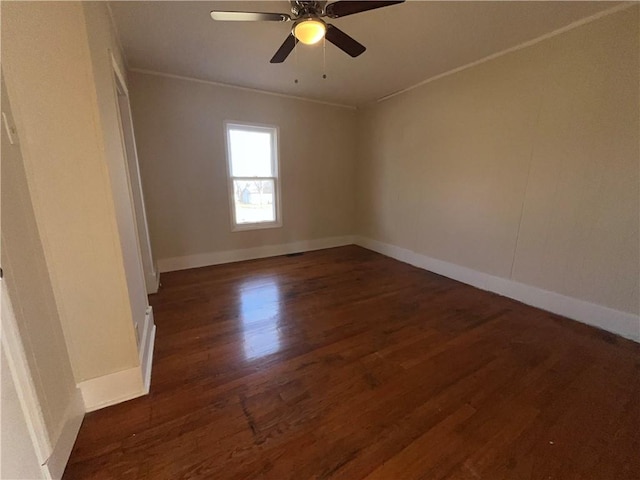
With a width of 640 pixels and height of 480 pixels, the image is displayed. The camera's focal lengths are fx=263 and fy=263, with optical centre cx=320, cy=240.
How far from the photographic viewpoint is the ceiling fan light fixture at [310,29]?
69.3 inches

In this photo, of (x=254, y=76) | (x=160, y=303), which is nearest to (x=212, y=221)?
(x=160, y=303)

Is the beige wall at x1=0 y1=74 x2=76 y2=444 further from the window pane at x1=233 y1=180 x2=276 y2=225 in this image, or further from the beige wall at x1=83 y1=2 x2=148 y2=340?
the window pane at x1=233 y1=180 x2=276 y2=225

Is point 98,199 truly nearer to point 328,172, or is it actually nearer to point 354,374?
point 354,374

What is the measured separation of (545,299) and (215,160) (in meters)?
4.25

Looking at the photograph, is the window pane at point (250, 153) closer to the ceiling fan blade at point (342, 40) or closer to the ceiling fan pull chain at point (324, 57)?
the ceiling fan pull chain at point (324, 57)

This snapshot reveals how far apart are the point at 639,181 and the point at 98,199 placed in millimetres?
3630

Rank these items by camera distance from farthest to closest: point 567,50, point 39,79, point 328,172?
1. point 328,172
2. point 567,50
3. point 39,79

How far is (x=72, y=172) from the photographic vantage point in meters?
1.24

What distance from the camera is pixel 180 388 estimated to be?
1.62m

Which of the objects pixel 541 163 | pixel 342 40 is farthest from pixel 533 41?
pixel 342 40

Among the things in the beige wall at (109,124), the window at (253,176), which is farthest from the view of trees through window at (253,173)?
the beige wall at (109,124)

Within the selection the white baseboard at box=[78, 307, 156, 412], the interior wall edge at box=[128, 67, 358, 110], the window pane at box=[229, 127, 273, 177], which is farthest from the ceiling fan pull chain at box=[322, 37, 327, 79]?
the white baseboard at box=[78, 307, 156, 412]

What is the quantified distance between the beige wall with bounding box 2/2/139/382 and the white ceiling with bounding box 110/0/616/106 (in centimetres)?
106

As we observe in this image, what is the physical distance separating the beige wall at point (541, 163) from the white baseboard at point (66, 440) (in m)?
3.67
